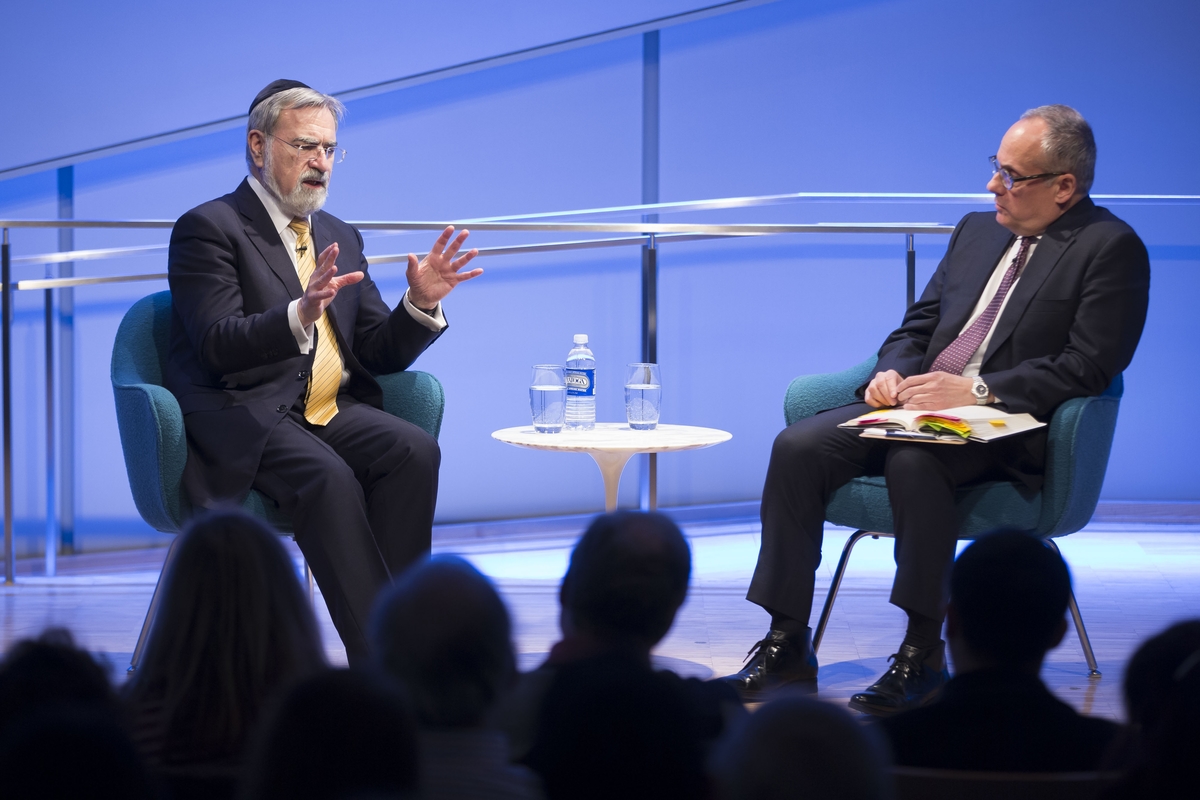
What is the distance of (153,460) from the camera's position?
229 cm

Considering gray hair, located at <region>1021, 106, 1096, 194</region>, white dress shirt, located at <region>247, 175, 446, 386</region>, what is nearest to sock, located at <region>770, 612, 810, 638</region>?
white dress shirt, located at <region>247, 175, 446, 386</region>

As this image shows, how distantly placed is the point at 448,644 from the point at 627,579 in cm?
21

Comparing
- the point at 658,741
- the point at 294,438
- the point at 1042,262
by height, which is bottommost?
the point at 658,741

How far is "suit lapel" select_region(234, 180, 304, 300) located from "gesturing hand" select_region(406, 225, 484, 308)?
0.81 ft

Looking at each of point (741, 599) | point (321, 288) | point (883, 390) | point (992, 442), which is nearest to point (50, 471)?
point (321, 288)

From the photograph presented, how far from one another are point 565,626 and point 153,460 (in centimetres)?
148

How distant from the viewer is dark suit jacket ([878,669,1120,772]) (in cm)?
92

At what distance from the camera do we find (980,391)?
2.39 meters

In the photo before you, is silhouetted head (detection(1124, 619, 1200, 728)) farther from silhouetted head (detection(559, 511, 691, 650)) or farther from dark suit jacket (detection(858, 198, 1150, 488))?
dark suit jacket (detection(858, 198, 1150, 488))

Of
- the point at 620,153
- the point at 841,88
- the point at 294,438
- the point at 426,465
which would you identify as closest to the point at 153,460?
the point at 294,438

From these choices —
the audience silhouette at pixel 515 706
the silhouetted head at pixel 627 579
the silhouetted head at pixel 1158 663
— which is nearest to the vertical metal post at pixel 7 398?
the audience silhouette at pixel 515 706

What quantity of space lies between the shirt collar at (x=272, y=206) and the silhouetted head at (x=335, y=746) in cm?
197

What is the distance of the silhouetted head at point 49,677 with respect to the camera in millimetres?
909

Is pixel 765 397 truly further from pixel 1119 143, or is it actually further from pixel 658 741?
pixel 658 741
